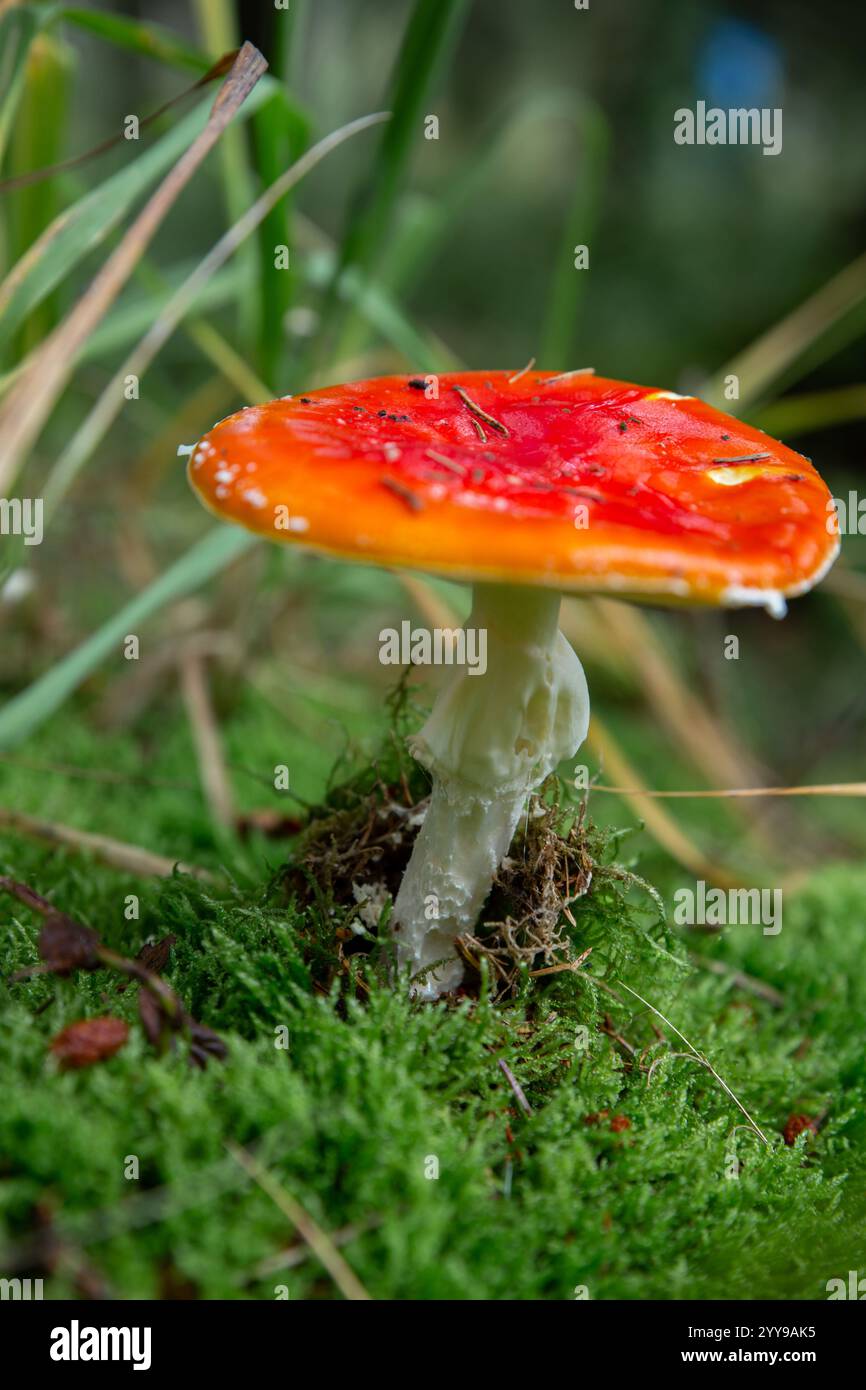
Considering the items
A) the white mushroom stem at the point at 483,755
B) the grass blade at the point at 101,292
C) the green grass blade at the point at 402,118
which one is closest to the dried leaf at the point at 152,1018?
the white mushroom stem at the point at 483,755

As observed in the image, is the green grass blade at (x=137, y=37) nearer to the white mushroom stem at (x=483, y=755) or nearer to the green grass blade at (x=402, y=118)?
the green grass blade at (x=402, y=118)

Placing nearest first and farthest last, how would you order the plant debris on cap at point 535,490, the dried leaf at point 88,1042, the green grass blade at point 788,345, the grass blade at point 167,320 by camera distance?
the plant debris on cap at point 535,490
the dried leaf at point 88,1042
the grass blade at point 167,320
the green grass blade at point 788,345

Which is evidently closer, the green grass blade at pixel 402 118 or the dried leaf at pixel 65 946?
the dried leaf at pixel 65 946

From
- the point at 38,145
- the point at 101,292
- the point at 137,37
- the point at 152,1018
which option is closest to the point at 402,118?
the point at 137,37

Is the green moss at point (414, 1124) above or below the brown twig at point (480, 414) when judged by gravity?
below

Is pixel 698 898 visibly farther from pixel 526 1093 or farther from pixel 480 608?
pixel 480 608

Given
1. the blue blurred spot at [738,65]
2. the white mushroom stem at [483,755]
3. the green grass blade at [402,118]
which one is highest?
the blue blurred spot at [738,65]
